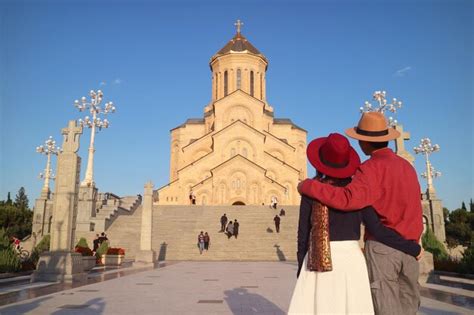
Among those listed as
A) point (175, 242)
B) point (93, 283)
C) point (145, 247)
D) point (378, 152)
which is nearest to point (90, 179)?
point (175, 242)

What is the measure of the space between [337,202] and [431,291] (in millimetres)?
6303

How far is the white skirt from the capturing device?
2645mm

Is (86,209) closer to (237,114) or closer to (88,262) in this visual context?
(88,262)

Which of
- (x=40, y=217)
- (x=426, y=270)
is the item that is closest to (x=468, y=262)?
(x=426, y=270)

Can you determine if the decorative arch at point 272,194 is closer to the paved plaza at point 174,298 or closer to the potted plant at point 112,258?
the potted plant at point 112,258

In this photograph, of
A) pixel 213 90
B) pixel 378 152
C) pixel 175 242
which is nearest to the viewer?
pixel 378 152

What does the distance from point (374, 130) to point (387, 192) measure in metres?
0.52

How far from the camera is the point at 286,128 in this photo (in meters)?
46.2

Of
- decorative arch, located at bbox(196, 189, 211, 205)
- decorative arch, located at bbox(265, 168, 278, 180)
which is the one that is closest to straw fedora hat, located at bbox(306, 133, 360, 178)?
decorative arch, located at bbox(196, 189, 211, 205)

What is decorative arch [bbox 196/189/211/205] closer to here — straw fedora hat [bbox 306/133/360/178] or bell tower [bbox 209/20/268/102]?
bell tower [bbox 209/20/268/102]

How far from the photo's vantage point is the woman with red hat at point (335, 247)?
105 inches

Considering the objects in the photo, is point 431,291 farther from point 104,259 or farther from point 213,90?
point 213,90

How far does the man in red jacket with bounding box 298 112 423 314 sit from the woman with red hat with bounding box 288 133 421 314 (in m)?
0.07

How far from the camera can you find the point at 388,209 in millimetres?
2854
